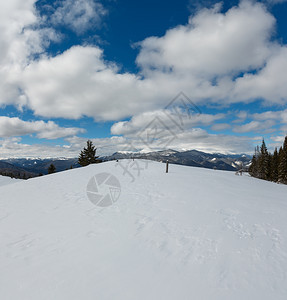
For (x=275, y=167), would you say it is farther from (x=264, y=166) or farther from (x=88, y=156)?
(x=88, y=156)

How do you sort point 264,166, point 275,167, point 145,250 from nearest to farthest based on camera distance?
point 145,250, point 275,167, point 264,166

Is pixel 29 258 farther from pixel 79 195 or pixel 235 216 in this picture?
pixel 235 216

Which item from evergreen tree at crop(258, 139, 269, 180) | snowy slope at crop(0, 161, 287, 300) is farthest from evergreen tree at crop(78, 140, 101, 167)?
evergreen tree at crop(258, 139, 269, 180)

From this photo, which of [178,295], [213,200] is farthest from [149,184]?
[178,295]

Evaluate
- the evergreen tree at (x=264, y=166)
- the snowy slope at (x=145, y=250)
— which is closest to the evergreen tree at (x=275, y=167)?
the evergreen tree at (x=264, y=166)

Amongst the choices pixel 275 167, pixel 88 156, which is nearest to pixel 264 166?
pixel 275 167

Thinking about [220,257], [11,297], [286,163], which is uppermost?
[286,163]

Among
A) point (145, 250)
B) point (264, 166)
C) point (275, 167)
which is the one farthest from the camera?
point (264, 166)

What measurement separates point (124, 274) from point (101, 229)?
106 inches

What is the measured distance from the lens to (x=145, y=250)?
5781mm

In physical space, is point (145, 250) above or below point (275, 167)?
below

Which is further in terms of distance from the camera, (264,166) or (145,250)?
(264,166)

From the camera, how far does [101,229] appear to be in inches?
281

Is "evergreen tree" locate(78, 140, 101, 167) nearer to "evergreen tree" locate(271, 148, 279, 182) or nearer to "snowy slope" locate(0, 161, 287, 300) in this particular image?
"snowy slope" locate(0, 161, 287, 300)
